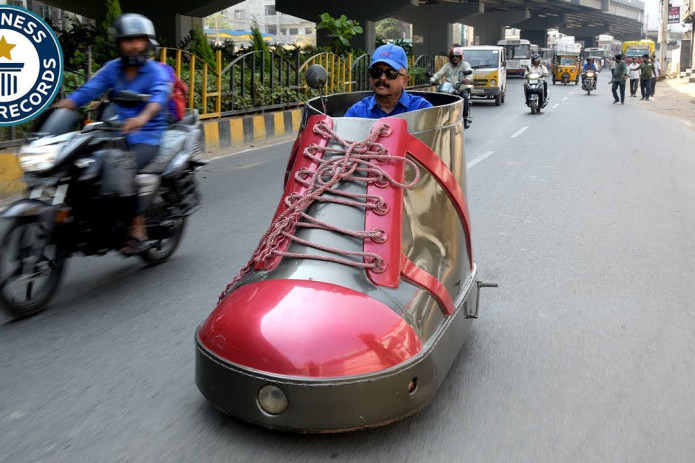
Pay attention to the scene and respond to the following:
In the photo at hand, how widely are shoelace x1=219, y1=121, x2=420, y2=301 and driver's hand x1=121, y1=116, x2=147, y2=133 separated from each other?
1.70 meters

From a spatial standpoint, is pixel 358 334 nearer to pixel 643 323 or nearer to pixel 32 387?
pixel 32 387

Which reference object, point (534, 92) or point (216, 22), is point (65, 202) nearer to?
point (534, 92)

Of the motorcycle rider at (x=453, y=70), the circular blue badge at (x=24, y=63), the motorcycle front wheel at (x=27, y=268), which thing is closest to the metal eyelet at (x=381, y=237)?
the motorcycle front wheel at (x=27, y=268)

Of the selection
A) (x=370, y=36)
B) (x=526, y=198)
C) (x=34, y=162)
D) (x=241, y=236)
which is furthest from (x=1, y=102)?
(x=370, y=36)

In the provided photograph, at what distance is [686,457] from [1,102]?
611cm

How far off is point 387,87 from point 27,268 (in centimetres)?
205

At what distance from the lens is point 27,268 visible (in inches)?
155

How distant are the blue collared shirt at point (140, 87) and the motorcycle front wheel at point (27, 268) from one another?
919 millimetres

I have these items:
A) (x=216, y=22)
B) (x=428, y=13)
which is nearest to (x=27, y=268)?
(x=428, y=13)

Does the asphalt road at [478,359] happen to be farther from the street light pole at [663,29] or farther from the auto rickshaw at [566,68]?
the street light pole at [663,29]

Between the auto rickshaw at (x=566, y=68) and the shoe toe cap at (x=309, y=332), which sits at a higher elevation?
the auto rickshaw at (x=566, y=68)

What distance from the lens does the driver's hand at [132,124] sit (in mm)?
4234

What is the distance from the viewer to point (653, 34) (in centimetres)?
11544

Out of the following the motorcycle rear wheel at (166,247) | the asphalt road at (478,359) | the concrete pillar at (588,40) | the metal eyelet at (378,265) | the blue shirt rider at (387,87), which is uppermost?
the concrete pillar at (588,40)
